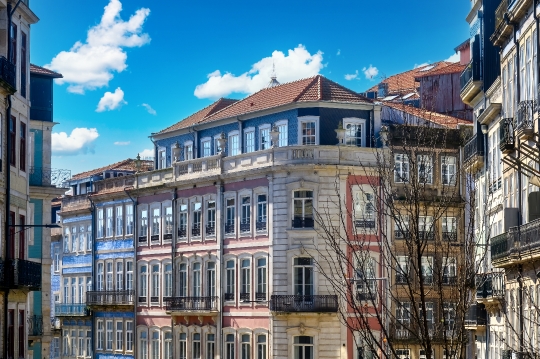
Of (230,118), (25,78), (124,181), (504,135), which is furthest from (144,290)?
(504,135)

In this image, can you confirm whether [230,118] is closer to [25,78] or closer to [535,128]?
[25,78]

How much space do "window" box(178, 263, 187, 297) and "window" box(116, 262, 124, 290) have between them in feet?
19.4

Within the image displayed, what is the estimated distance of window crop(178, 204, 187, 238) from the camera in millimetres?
65312

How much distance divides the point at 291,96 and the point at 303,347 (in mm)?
11922

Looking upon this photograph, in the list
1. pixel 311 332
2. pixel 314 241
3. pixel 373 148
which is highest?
pixel 373 148

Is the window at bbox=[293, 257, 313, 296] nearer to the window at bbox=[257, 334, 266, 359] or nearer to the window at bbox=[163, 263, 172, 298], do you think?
the window at bbox=[257, 334, 266, 359]

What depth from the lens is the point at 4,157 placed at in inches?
1388

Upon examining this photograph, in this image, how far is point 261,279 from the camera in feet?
194

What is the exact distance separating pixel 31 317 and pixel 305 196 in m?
16.0

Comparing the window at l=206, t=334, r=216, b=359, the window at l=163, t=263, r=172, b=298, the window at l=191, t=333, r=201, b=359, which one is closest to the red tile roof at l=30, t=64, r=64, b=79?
the window at l=206, t=334, r=216, b=359

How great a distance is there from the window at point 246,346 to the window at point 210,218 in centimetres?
587

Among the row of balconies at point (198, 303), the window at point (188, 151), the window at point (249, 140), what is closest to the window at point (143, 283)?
the row of balconies at point (198, 303)

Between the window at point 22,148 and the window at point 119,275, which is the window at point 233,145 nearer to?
the window at point 119,275

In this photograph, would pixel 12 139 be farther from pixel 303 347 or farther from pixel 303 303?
pixel 303 347
